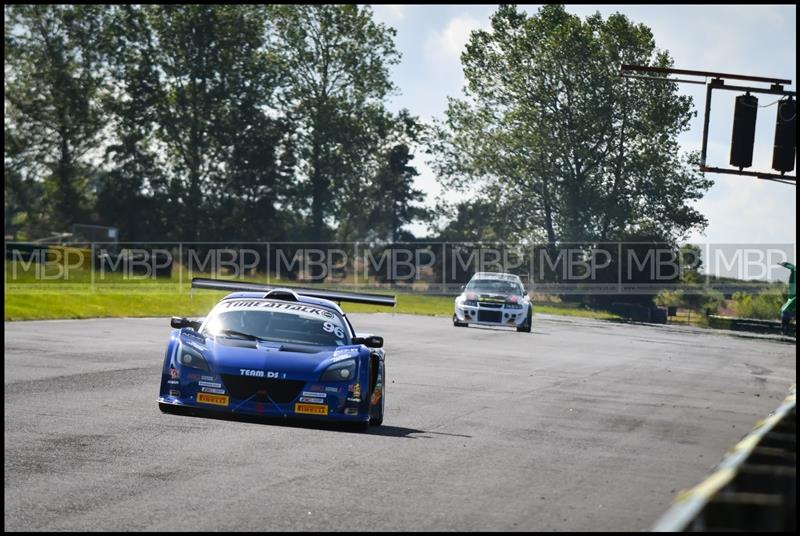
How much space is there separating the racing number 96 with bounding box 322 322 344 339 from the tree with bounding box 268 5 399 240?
76.6 m

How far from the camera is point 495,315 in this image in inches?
1550

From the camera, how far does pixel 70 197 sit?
88812 mm

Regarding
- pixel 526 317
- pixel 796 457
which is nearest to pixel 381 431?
pixel 796 457

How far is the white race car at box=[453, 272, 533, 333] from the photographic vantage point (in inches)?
1543

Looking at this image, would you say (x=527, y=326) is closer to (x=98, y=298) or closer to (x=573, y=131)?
(x=98, y=298)

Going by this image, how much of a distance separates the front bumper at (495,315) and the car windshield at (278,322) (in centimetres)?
2501

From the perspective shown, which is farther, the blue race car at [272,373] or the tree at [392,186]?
the tree at [392,186]

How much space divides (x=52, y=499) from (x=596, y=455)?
18.0 feet

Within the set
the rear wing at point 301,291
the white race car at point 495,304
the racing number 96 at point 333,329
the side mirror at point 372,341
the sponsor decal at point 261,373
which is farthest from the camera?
the white race car at point 495,304

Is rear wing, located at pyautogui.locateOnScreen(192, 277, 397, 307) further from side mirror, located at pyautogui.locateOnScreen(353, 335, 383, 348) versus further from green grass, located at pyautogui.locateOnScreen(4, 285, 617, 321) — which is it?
green grass, located at pyautogui.locateOnScreen(4, 285, 617, 321)

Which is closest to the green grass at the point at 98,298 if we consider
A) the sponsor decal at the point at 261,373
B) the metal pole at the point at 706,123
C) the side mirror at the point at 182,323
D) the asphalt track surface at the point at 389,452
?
the asphalt track surface at the point at 389,452

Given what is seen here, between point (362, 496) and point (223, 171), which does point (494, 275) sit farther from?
point (223, 171)

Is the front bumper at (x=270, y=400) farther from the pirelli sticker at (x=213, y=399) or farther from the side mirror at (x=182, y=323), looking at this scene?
the side mirror at (x=182, y=323)

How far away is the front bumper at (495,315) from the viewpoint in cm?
3919
